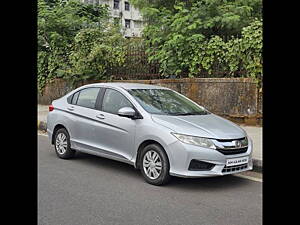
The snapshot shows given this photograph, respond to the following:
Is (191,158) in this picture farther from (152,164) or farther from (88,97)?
(88,97)

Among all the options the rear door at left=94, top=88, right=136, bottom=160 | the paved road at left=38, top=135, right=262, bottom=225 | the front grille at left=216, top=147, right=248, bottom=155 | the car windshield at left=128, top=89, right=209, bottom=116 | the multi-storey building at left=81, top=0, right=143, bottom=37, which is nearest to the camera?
the paved road at left=38, top=135, right=262, bottom=225

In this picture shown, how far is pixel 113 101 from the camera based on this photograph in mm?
6238

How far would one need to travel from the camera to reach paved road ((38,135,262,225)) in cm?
399

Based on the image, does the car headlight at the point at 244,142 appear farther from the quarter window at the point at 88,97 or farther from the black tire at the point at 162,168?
the quarter window at the point at 88,97

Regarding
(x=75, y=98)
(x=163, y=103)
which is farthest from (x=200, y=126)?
(x=75, y=98)

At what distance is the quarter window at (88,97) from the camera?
655 centimetres

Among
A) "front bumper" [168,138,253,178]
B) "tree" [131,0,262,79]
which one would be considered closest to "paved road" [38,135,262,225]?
"front bumper" [168,138,253,178]

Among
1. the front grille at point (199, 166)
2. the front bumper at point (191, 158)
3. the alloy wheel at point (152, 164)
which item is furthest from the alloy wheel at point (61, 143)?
the front grille at point (199, 166)

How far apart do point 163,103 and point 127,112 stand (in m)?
0.78

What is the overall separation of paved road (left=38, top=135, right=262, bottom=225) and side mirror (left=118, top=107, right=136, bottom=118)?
977 millimetres

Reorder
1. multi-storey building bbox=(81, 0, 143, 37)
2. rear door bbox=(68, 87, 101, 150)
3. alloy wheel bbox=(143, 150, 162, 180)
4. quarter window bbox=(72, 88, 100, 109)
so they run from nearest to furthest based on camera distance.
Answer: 1. alloy wheel bbox=(143, 150, 162, 180)
2. rear door bbox=(68, 87, 101, 150)
3. quarter window bbox=(72, 88, 100, 109)
4. multi-storey building bbox=(81, 0, 143, 37)

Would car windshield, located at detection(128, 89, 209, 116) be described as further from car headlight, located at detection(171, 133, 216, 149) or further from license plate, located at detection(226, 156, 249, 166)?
license plate, located at detection(226, 156, 249, 166)
